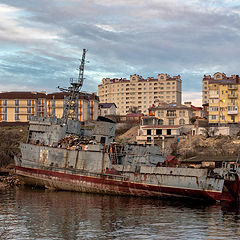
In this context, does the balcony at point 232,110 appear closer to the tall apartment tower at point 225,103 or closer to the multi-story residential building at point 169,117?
the tall apartment tower at point 225,103

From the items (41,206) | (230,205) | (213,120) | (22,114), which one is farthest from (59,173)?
(22,114)

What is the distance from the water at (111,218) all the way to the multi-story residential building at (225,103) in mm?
50511

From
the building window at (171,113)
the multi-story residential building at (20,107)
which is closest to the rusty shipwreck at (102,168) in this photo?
the building window at (171,113)

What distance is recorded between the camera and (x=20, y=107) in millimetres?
103000

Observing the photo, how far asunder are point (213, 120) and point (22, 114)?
48.2m

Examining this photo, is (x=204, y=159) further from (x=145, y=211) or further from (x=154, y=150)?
(x=145, y=211)

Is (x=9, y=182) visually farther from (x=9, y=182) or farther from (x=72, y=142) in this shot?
(x=72, y=142)

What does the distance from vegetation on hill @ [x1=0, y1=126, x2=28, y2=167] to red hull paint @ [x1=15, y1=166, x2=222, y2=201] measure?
12.5 m

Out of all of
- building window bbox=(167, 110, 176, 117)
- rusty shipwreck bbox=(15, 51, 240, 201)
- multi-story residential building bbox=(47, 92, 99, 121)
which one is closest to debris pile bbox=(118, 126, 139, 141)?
building window bbox=(167, 110, 176, 117)

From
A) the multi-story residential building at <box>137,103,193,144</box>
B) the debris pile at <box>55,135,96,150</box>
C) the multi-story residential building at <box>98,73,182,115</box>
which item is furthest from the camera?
the multi-story residential building at <box>98,73,182,115</box>

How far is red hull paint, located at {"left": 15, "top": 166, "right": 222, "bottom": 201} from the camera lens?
36.4 meters

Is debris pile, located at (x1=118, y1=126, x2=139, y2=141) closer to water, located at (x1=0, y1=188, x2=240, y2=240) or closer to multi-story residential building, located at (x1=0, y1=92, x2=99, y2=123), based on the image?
multi-story residential building, located at (x1=0, y1=92, x2=99, y2=123)

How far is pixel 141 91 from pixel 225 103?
6208cm

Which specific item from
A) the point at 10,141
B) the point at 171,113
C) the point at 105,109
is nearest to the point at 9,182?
the point at 10,141
